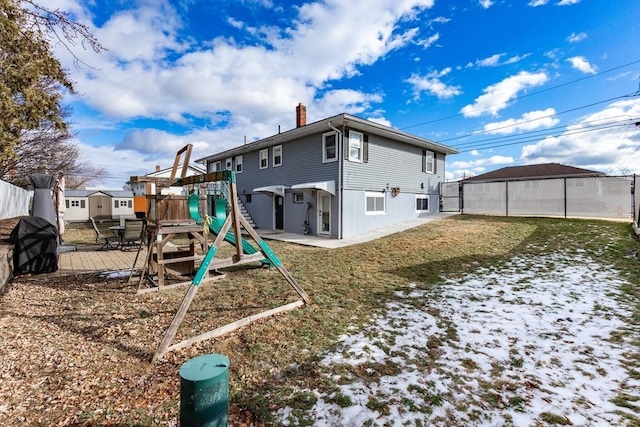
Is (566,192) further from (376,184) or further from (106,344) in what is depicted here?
(106,344)

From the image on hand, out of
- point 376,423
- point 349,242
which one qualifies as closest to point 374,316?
point 376,423

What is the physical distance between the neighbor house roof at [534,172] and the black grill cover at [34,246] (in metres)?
28.7

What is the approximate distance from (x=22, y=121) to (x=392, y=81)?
53.4 feet

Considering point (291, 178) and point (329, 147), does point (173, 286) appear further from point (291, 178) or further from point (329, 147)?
point (291, 178)

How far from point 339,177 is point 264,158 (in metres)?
6.08

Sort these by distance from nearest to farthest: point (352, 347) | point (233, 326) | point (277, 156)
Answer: point (352, 347), point (233, 326), point (277, 156)

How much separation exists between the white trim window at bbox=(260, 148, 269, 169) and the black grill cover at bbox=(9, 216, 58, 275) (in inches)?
423

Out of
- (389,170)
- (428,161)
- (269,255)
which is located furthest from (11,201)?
(428,161)

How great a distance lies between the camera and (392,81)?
17.6 metres

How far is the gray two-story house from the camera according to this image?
499 inches

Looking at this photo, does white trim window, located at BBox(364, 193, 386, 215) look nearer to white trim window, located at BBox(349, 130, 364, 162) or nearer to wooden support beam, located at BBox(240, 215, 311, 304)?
white trim window, located at BBox(349, 130, 364, 162)

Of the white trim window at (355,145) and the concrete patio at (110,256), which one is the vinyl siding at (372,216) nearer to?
the concrete patio at (110,256)

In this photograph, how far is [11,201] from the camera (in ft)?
51.2

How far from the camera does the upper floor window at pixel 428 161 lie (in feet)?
56.3
